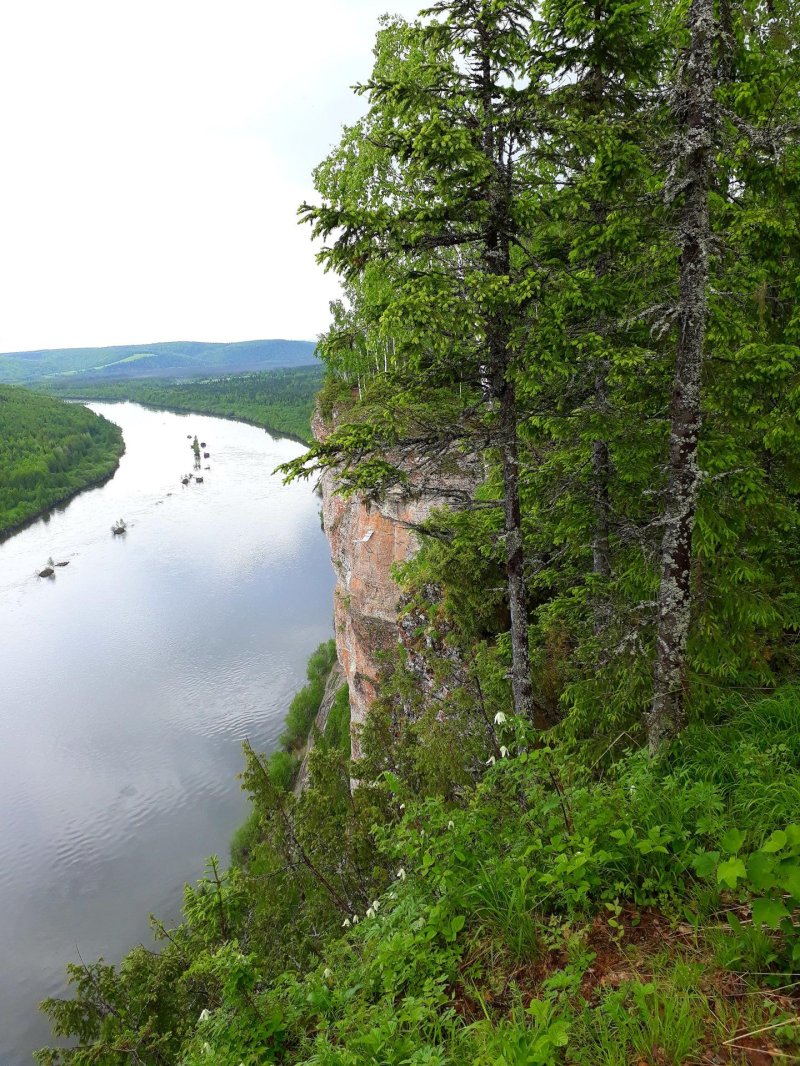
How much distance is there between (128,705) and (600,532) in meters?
34.7

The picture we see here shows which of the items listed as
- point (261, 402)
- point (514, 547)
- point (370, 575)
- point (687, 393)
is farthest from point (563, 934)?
point (261, 402)

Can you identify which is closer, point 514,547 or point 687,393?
point 687,393

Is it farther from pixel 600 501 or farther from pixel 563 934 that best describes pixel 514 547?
pixel 563 934

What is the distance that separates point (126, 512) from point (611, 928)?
2926 inches

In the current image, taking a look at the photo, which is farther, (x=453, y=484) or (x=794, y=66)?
(x=453, y=484)

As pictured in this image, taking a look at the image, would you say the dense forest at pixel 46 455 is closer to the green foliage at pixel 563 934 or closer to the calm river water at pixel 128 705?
the calm river water at pixel 128 705

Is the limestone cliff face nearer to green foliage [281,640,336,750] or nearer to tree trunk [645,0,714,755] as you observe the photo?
tree trunk [645,0,714,755]

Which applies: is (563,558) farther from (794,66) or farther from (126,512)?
(126,512)

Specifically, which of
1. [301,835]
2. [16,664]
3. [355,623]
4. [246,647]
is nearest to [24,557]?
[16,664]

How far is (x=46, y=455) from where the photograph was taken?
3369 inches

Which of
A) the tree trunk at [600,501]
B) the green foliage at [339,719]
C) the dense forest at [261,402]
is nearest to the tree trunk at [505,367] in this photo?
the tree trunk at [600,501]

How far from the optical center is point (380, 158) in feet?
47.2

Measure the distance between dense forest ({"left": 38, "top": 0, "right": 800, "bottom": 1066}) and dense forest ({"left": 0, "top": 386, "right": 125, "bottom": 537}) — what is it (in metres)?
75.5

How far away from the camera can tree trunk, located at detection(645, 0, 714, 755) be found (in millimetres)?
4836
